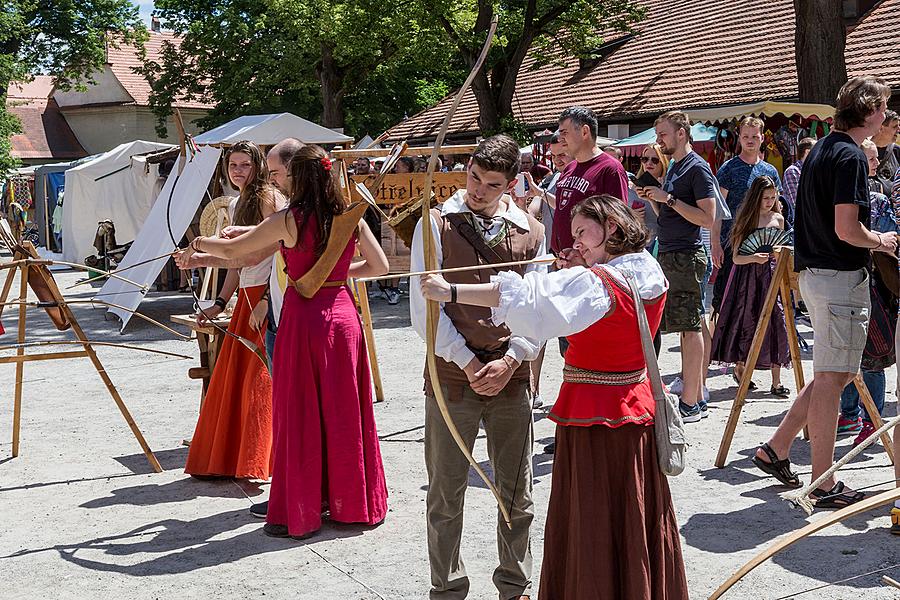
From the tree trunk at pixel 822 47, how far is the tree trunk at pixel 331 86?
597 inches

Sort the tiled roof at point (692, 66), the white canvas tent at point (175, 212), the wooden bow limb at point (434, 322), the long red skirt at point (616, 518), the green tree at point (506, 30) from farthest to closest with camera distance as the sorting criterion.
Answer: the green tree at point (506, 30) < the tiled roof at point (692, 66) < the white canvas tent at point (175, 212) < the wooden bow limb at point (434, 322) < the long red skirt at point (616, 518)

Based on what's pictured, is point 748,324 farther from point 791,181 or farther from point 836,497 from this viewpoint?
point 836,497

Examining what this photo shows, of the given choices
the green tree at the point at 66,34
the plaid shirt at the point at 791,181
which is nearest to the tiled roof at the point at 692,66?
the plaid shirt at the point at 791,181

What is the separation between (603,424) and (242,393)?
107 inches

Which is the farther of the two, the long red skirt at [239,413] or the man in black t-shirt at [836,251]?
the long red skirt at [239,413]

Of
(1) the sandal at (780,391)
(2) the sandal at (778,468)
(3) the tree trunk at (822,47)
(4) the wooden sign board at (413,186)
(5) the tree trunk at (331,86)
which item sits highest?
(5) the tree trunk at (331,86)

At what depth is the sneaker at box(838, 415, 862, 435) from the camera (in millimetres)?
5848

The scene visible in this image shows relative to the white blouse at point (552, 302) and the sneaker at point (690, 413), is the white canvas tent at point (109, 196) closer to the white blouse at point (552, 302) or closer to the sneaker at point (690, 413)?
the sneaker at point (690, 413)

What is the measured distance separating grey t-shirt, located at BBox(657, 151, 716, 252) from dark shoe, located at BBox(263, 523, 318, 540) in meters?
3.00

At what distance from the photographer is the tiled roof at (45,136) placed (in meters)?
50.7

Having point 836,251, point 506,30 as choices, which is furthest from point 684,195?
point 506,30

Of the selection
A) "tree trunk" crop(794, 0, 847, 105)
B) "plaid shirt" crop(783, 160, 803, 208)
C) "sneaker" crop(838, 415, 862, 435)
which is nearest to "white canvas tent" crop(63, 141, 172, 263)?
"tree trunk" crop(794, 0, 847, 105)

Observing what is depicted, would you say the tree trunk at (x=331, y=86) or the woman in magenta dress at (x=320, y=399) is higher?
the tree trunk at (x=331, y=86)

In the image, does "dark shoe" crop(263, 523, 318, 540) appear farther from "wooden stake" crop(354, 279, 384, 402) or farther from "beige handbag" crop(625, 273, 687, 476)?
"wooden stake" crop(354, 279, 384, 402)
